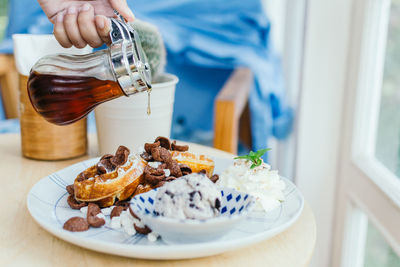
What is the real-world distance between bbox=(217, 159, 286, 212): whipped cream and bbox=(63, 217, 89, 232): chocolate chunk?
229 millimetres

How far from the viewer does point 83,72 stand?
683 mm

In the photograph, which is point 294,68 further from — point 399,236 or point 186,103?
point 399,236

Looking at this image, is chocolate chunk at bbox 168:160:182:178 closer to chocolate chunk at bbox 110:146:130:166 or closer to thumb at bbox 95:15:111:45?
chocolate chunk at bbox 110:146:130:166

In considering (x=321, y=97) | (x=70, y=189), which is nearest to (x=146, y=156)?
(x=70, y=189)

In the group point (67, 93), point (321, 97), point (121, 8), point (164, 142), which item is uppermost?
point (121, 8)

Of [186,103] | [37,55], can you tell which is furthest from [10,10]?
[37,55]

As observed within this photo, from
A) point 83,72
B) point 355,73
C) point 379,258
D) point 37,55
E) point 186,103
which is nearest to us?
point 83,72

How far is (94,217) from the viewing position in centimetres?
64

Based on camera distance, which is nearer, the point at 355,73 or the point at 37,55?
the point at 37,55

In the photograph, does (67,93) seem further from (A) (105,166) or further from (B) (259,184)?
(B) (259,184)

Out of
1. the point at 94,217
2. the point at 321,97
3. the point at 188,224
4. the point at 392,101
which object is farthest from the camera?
the point at 321,97

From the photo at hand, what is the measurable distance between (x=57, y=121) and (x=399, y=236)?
2.67ft

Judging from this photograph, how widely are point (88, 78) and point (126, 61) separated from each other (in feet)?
0.22

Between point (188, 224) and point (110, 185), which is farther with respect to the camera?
point (110, 185)
